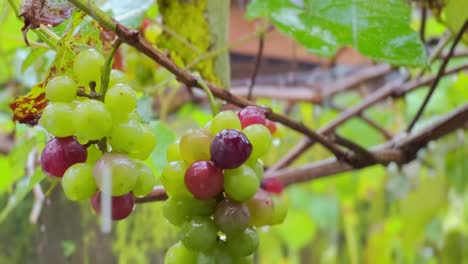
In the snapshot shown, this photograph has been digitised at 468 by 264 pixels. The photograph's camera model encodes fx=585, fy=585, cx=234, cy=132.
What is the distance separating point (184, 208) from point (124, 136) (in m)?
0.04

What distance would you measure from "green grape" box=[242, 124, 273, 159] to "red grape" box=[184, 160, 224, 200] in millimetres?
20

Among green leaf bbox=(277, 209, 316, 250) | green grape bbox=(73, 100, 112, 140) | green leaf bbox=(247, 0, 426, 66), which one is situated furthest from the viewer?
green leaf bbox=(277, 209, 316, 250)

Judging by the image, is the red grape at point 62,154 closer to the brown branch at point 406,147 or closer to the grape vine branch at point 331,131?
the grape vine branch at point 331,131

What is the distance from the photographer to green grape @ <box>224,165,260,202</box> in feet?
0.75

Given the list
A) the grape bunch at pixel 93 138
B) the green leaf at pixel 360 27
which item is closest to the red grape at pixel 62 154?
the grape bunch at pixel 93 138

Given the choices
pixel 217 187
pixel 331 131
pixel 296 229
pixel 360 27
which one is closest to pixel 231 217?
pixel 217 187

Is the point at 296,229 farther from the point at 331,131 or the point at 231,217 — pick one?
the point at 231,217

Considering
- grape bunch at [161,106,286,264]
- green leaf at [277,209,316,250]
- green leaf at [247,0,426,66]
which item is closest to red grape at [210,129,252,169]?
grape bunch at [161,106,286,264]

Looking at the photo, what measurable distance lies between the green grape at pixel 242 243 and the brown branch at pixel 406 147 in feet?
0.59

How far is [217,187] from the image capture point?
0.23m

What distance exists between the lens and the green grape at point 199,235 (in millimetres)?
232

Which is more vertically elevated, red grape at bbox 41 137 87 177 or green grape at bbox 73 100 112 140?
green grape at bbox 73 100 112 140

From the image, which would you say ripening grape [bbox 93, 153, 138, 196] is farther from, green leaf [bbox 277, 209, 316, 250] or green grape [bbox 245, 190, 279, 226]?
green leaf [bbox 277, 209, 316, 250]

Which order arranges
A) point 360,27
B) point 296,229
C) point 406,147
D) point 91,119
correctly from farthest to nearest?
point 296,229
point 406,147
point 360,27
point 91,119
